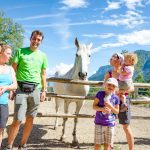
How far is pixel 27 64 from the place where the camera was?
5738 mm

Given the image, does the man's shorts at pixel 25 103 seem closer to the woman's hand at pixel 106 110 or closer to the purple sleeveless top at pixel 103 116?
the purple sleeveless top at pixel 103 116

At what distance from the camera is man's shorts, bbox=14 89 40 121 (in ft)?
18.7

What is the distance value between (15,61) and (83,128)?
5.03 metres

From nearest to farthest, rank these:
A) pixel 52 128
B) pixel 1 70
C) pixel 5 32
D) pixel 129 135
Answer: pixel 1 70, pixel 129 135, pixel 52 128, pixel 5 32

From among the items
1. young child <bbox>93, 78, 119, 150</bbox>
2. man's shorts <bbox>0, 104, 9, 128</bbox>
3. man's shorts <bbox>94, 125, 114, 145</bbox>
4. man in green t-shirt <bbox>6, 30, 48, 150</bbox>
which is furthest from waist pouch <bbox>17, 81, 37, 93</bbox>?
man's shorts <bbox>94, 125, 114, 145</bbox>

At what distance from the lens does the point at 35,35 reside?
5.80m

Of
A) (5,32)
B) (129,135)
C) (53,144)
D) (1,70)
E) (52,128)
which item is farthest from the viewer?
(5,32)

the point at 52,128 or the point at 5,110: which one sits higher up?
the point at 5,110

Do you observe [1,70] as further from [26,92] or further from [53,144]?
[53,144]

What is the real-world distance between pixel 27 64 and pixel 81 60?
1.94 metres

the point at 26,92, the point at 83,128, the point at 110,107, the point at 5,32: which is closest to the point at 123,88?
the point at 110,107

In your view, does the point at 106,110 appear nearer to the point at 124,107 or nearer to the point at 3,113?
the point at 124,107

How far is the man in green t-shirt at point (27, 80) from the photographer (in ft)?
18.7

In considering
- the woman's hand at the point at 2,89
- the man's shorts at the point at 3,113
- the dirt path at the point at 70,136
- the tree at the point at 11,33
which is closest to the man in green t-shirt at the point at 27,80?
the man's shorts at the point at 3,113
